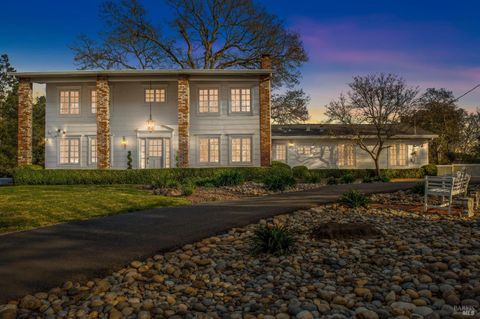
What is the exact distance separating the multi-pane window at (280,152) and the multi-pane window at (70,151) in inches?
546

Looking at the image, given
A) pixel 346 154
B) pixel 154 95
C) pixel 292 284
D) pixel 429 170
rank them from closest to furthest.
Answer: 1. pixel 292 284
2. pixel 154 95
3. pixel 429 170
4. pixel 346 154

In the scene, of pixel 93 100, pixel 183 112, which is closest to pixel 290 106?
pixel 183 112

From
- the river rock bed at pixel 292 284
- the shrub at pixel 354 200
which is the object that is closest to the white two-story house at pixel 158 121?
the shrub at pixel 354 200

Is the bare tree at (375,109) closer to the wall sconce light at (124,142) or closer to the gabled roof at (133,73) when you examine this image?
the gabled roof at (133,73)

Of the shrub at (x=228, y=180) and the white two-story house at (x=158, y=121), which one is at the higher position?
the white two-story house at (x=158, y=121)

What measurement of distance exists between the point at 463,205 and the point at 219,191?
8.27 meters

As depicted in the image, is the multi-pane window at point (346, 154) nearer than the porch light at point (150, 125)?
No

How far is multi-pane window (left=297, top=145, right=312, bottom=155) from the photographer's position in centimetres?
2866

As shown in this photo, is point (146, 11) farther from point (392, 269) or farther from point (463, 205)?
point (392, 269)

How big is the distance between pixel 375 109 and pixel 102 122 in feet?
63.2

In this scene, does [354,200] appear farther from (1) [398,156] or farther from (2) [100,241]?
(1) [398,156]

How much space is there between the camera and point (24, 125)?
21766 millimetres

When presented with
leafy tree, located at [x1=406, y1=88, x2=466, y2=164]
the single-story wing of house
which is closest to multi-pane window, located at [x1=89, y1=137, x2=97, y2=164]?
the single-story wing of house

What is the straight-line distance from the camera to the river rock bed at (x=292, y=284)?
12.6 feet
